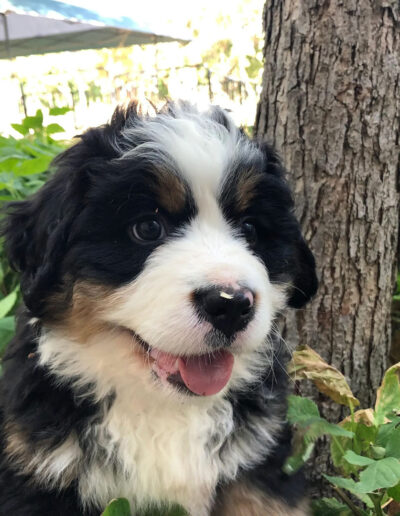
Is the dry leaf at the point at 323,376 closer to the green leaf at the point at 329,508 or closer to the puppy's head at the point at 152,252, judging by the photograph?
the puppy's head at the point at 152,252

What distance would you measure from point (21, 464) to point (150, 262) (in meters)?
0.88

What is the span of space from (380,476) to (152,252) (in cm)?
101

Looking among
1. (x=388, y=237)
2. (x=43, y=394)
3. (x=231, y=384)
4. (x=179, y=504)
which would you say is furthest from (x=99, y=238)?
(x=388, y=237)

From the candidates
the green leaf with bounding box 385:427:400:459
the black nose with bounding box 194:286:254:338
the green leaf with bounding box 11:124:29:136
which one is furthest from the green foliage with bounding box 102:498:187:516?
the green leaf with bounding box 11:124:29:136

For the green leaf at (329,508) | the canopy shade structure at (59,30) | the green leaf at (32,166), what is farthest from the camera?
the canopy shade structure at (59,30)

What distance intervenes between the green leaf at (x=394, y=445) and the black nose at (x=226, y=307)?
62 cm

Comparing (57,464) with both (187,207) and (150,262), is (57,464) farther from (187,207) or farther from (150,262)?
(187,207)

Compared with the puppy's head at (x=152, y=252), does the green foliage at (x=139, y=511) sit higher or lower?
lower

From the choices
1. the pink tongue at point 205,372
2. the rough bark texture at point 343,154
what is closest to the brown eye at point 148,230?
the pink tongue at point 205,372

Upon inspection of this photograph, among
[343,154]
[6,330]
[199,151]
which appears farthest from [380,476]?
[343,154]

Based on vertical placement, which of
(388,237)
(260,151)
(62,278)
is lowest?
(388,237)

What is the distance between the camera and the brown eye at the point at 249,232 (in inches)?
88.8

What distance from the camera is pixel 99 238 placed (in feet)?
6.76

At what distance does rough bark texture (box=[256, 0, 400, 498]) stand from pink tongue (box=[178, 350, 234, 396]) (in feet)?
4.15
